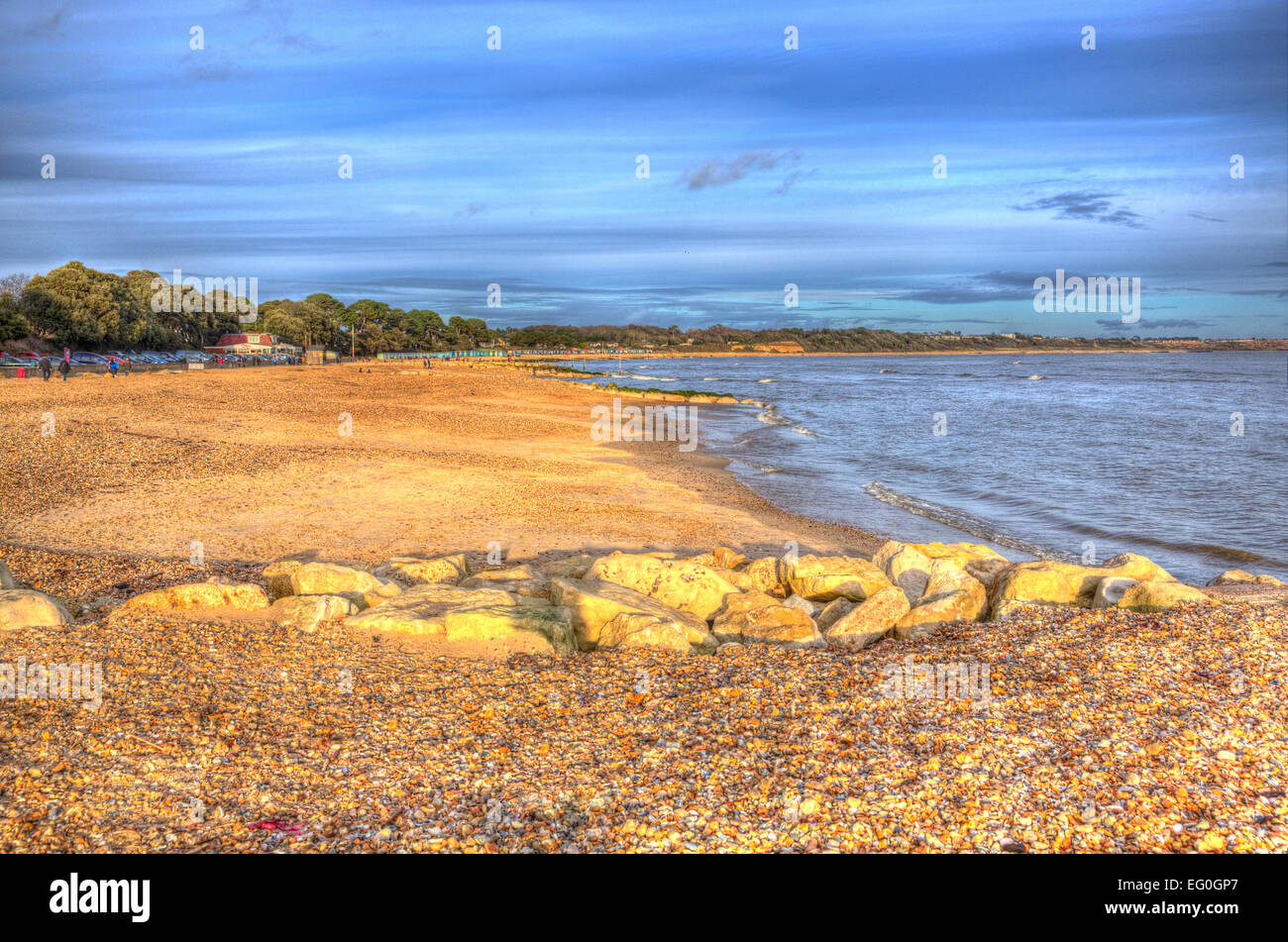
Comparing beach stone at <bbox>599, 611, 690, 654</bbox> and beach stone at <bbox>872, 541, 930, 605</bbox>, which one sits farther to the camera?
beach stone at <bbox>872, 541, 930, 605</bbox>

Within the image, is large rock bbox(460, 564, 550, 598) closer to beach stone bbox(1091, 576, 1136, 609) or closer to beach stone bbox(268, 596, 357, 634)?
beach stone bbox(268, 596, 357, 634)

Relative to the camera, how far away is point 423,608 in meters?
8.23

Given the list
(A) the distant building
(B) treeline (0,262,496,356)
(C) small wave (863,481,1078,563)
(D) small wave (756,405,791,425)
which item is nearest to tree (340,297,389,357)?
(B) treeline (0,262,496,356)

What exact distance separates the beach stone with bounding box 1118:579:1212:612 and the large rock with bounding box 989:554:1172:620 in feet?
1.77

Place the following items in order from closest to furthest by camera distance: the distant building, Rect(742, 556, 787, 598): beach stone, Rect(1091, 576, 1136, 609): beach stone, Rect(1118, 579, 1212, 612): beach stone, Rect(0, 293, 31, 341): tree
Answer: Rect(1118, 579, 1212, 612): beach stone, Rect(1091, 576, 1136, 609): beach stone, Rect(742, 556, 787, 598): beach stone, Rect(0, 293, 31, 341): tree, the distant building

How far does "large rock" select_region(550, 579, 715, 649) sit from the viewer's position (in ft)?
27.5

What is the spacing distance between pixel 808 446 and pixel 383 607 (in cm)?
2668

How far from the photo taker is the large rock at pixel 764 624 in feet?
27.3

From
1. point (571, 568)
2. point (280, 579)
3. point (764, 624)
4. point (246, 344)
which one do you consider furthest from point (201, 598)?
point (246, 344)

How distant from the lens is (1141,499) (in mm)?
21375

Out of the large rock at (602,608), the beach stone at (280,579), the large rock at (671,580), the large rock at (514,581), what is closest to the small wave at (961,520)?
the large rock at (671,580)

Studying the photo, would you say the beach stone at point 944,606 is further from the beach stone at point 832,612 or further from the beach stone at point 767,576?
the beach stone at point 767,576
